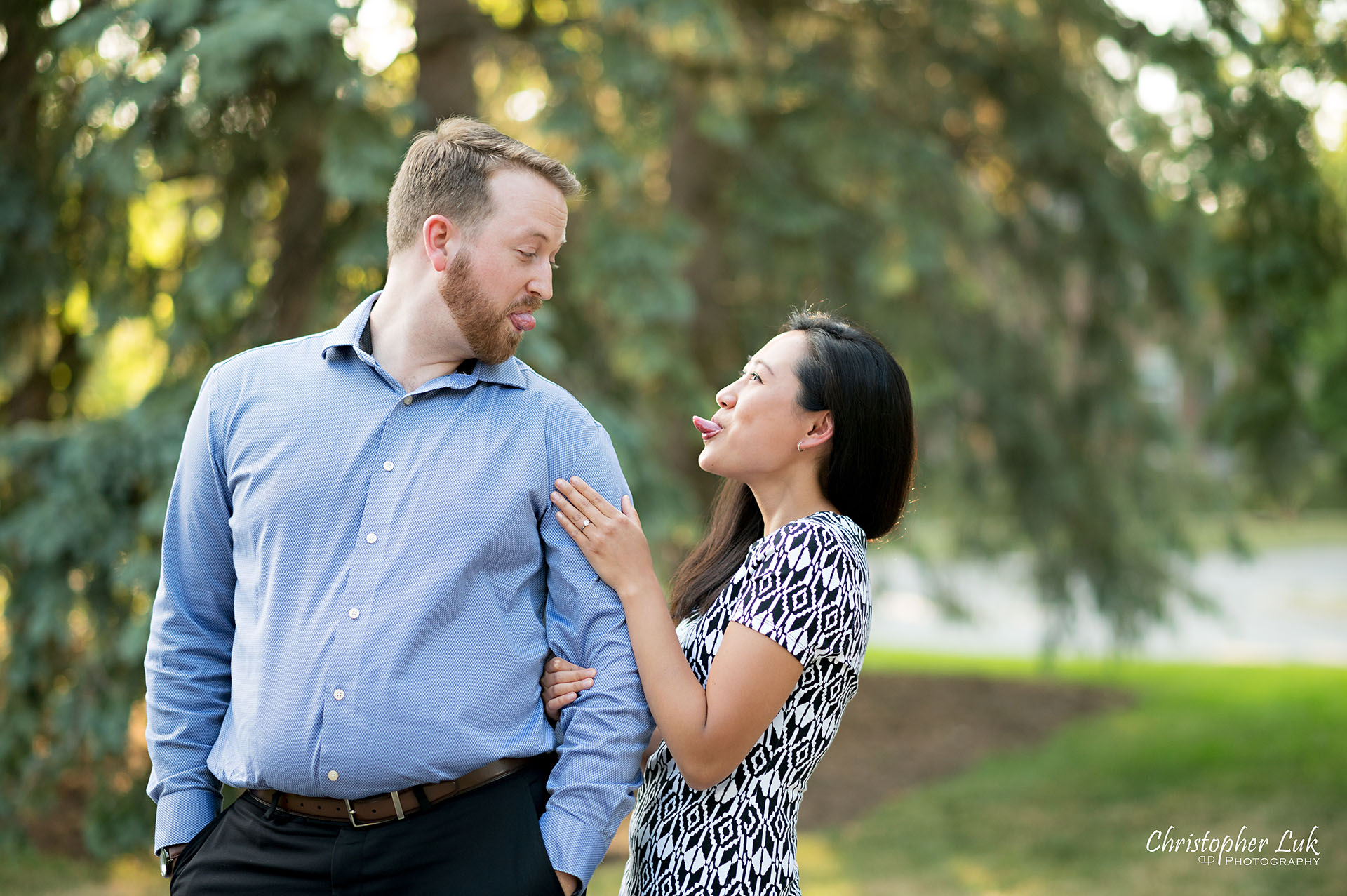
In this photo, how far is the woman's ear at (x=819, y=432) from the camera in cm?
235

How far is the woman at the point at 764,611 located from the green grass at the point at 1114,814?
413cm

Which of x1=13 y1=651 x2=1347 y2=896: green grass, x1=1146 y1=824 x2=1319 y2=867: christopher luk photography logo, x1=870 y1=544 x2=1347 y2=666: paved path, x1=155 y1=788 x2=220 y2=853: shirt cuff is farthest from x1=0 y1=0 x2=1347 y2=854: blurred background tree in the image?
x1=155 y1=788 x2=220 y2=853: shirt cuff

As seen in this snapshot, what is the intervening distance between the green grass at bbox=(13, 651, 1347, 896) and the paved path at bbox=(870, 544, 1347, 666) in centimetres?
78

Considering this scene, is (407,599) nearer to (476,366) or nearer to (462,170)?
(476,366)

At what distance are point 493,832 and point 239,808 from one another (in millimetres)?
506

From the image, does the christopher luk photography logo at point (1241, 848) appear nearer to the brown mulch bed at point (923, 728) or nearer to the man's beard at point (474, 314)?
the brown mulch bed at point (923, 728)

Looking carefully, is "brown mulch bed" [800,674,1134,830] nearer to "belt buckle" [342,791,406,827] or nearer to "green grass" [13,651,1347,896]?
"green grass" [13,651,1347,896]

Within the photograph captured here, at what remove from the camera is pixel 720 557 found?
2580 millimetres

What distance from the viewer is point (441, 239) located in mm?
2184

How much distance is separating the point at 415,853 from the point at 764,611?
754mm

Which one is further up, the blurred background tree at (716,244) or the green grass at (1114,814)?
the blurred background tree at (716,244)

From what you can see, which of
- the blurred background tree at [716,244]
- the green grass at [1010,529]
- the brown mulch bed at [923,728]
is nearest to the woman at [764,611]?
the blurred background tree at [716,244]

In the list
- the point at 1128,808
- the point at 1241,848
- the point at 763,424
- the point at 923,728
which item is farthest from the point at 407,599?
the point at 923,728

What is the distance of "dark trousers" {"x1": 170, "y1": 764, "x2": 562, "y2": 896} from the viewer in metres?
2.03
